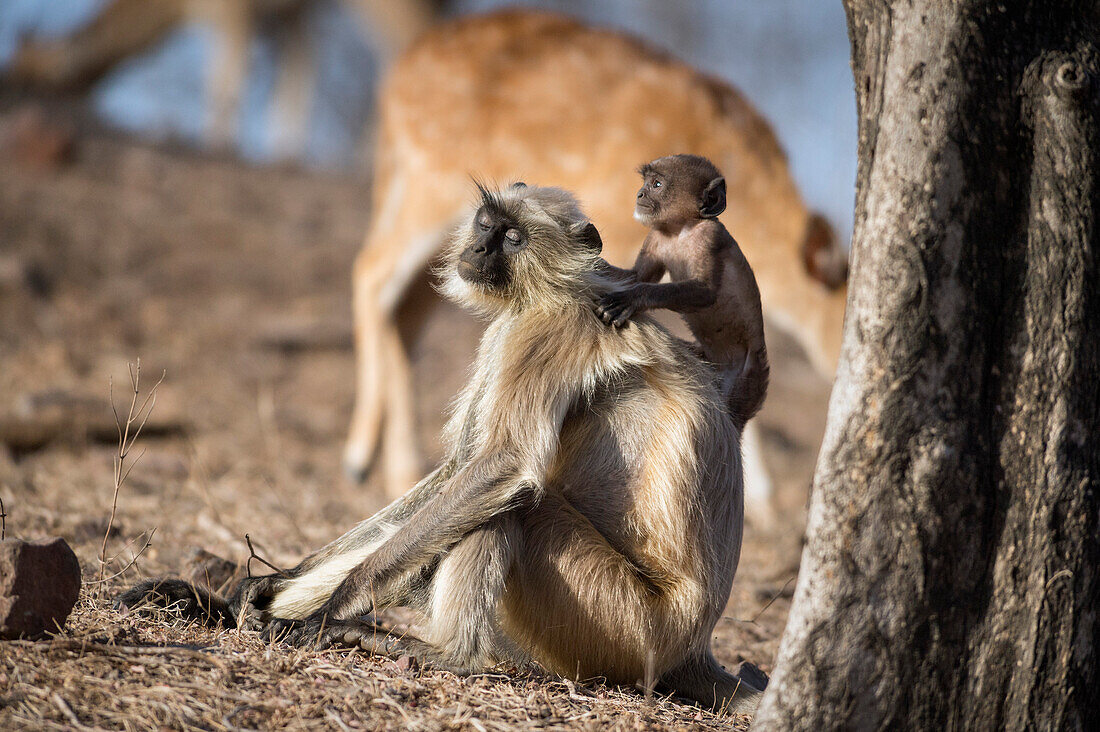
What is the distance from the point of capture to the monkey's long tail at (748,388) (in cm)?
315

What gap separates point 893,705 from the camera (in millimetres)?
2211

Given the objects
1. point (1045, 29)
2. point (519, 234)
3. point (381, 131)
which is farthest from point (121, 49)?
point (1045, 29)

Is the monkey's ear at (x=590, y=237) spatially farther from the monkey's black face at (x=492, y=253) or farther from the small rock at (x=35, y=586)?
the small rock at (x=35, y=586)

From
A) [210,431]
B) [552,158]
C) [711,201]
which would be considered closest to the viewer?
[711,201]

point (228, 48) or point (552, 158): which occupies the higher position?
point (228, 48)

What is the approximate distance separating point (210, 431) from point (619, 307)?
5.59m

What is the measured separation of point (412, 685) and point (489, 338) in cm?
109

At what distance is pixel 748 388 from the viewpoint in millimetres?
3170

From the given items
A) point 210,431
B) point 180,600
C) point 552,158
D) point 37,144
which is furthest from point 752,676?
point 37,144

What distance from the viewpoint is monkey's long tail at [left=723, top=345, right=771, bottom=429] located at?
10.3 feet

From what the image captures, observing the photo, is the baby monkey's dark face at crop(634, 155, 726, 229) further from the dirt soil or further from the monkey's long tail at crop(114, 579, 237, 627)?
the monkey's long tail at crop(114, 579, 237, 627)

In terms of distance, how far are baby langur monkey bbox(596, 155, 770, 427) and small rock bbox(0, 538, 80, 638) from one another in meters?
1.64

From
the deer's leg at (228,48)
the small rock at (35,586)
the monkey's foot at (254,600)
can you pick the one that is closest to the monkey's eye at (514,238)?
the monkey's foot at (254,600)

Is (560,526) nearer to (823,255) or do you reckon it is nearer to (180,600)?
(180,600)
